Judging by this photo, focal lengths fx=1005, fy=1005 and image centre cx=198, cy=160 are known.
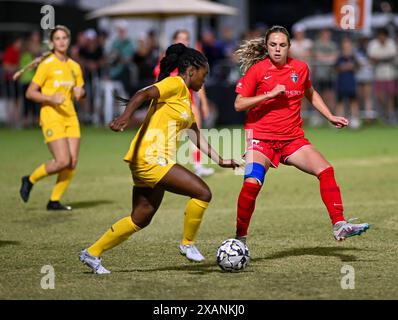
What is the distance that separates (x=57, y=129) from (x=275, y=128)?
4.17 m

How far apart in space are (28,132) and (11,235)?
14.8m

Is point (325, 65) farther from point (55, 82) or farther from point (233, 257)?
point (233, 257)

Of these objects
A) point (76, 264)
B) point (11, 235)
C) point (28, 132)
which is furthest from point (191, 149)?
point (28, 132)

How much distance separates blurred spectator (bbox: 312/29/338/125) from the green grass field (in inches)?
314

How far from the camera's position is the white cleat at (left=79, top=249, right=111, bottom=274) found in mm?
8359

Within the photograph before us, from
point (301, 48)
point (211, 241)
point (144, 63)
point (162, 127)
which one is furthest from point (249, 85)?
point (301, 48)

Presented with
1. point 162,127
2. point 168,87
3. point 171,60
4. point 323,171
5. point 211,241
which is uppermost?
point 171,60

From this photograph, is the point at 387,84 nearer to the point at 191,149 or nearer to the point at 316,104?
the point at 191,149

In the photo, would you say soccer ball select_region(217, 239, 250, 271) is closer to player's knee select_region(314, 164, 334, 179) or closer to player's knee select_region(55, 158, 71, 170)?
player's knee select_region(314, 164, 334, 179)

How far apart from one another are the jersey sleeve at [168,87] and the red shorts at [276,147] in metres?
1.09

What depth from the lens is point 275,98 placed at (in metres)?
9.21

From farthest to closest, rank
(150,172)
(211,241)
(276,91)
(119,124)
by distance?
(211,241)
(276,91)
(150,172)
(119,124)

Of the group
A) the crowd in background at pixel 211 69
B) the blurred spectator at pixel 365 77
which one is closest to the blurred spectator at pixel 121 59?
the crowd in background at pixel 211 69

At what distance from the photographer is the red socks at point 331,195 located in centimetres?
903
